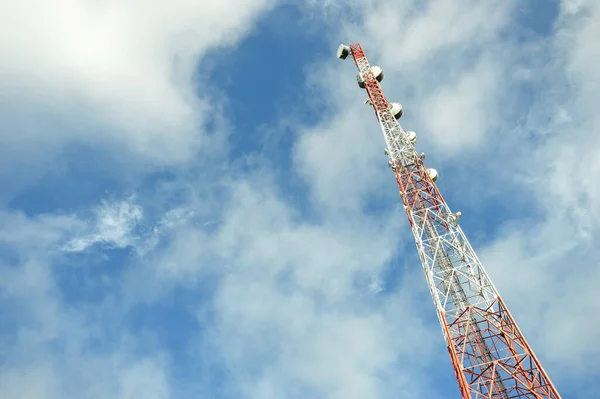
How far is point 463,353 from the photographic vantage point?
92.8ft

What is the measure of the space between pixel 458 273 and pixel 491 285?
2504 mm

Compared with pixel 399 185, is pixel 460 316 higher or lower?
lower

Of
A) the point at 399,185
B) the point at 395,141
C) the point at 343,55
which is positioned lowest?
the point at 399,185

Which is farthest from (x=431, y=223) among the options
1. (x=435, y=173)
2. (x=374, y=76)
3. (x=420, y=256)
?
(x=374, y=76)

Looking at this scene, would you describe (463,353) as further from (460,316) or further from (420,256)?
(420,256)

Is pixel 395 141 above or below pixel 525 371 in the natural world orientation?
above

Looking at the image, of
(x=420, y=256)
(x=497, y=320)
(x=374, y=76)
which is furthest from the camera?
(x=374, y=76)

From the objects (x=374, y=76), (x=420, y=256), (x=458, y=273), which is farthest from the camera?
(x=374, y=76)

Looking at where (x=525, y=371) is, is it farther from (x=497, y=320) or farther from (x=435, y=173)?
(x=435, y=173)

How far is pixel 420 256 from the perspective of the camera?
34406 millimetres

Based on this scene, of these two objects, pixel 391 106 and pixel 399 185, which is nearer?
pixel 399 185

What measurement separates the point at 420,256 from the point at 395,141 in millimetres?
12601

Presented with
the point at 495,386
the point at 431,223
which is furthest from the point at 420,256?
the point at 495,386

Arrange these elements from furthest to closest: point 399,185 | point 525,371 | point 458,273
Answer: point 399,185 → point 458,273 → point 525,371
